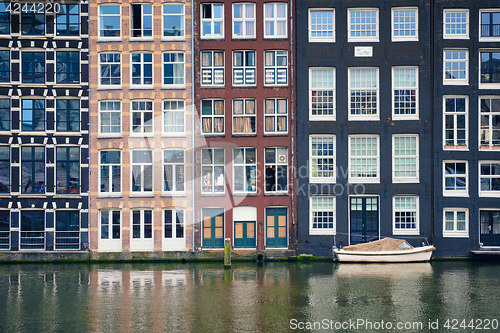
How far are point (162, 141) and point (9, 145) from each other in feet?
31.3

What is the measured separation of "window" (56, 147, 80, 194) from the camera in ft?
105

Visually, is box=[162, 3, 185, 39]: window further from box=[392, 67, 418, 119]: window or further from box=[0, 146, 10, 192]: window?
box=[392, 67, 418, 119]: window

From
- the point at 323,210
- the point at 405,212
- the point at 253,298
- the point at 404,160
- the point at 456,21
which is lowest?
the point at 253,298

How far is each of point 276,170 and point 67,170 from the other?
13206 mm

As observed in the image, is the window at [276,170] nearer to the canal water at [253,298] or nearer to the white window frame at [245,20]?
the canal water at [253,298]

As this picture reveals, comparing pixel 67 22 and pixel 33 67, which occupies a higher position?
pixel 67 22

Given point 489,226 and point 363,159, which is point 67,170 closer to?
point 363,159

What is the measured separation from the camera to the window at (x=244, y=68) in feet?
106

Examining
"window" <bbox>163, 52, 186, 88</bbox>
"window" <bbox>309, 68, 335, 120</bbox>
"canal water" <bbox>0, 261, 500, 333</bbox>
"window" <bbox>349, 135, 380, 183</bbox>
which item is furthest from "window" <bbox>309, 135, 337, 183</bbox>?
"window" <bbox>163, 52, 186, 88</bbox>

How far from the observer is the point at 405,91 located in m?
32.0

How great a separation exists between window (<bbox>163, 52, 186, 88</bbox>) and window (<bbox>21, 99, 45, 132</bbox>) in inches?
316

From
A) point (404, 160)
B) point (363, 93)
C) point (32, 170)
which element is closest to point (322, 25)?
point (363, 93)

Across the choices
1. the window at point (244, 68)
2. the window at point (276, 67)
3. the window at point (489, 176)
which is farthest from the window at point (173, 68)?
the window at point (489, 176)

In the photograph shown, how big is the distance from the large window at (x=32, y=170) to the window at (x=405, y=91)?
2249cm
